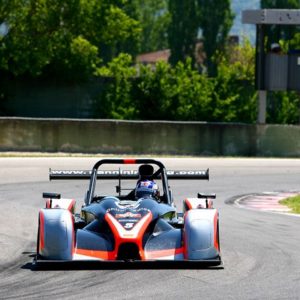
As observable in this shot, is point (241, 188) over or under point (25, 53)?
under

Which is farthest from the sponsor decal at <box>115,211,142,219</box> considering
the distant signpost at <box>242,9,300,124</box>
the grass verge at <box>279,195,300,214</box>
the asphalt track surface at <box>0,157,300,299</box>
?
the distant signpost at <box>242,9,300,124</box>

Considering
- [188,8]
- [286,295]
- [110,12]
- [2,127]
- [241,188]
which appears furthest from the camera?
[188,8]

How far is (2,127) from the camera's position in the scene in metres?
31.3

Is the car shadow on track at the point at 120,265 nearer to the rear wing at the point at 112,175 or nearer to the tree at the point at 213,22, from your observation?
the rear wing at the point at 112,175

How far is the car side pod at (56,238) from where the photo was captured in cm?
1106

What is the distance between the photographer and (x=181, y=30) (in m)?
93.9

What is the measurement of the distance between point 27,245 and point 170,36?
8197 centimetres

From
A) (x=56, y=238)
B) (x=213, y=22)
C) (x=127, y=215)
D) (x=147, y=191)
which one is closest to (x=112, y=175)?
(x=147, y=191)

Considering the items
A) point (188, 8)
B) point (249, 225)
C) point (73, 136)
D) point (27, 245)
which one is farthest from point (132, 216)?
point (188, 8)

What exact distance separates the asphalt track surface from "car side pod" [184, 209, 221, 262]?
0.23 metres

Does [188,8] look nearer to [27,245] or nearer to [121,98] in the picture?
[121,98]

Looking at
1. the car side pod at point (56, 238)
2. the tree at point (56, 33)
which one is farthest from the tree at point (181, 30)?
the car side pod at point (56, 238)

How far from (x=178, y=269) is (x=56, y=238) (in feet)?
4.38

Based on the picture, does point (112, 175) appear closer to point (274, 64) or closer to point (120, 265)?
point (120, 265)
